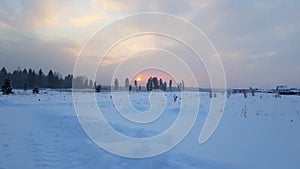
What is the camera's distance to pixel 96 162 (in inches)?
238

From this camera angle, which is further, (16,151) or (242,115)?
(242,115)

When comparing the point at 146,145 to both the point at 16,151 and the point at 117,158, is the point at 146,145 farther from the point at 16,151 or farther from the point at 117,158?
the point at 16,151

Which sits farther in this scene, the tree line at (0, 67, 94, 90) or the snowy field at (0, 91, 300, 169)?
the tree line at (0, 67, 94, 90)

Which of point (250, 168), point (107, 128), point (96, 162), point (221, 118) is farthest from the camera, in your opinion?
point (221, 118)

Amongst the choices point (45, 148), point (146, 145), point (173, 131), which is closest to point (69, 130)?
point (45, 148)

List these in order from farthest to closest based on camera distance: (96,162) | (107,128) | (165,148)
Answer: (107,128) < (165,148) < (96,162)

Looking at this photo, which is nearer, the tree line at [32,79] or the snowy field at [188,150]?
the snowy field at [188,150]

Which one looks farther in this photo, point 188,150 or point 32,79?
point 32,79

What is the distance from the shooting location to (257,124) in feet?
31.5

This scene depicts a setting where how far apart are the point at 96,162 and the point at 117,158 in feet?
1.58

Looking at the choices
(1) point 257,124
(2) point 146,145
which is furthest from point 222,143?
(1) point 257,124

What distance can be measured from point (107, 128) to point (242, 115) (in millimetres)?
5913

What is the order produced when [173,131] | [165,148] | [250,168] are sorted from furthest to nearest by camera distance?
1. [173,131]
2. [165,148]
3. [250,168]

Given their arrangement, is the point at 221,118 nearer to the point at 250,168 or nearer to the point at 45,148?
the point at 250,168
